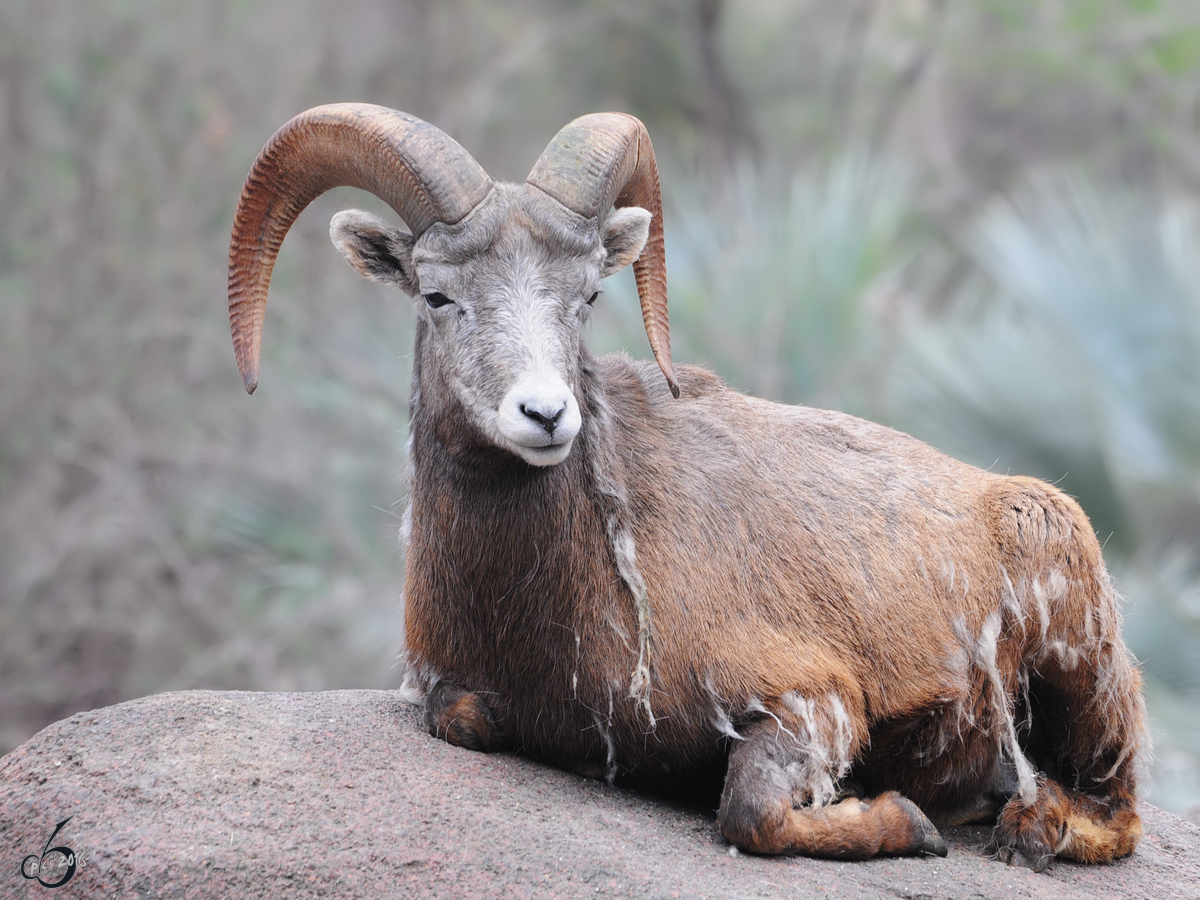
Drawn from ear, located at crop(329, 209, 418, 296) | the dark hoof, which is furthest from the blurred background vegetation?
the dark hoof

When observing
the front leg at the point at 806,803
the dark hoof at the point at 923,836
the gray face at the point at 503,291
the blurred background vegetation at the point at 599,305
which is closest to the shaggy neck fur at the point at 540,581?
the gray face at the point at 503,291

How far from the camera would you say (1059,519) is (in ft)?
16.4

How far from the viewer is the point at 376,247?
4.77m

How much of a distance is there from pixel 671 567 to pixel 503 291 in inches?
47.8

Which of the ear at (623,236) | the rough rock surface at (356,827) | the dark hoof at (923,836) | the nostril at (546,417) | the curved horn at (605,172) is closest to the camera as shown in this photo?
the rough rock surface at (356,827)

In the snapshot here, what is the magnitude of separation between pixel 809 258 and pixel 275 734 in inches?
225

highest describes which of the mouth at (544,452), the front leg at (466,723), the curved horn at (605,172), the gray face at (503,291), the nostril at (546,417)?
the curved horn at (605,172)

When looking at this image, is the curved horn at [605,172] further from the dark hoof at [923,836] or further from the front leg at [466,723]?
A: the dark hoof at [923,836]

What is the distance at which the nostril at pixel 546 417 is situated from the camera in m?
3.92

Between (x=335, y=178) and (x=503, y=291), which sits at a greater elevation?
(x=335, y=178)

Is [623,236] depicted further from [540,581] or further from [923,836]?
[923,836]

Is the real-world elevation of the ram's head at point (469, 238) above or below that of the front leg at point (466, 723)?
above

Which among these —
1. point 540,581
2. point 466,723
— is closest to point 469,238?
point 540,581

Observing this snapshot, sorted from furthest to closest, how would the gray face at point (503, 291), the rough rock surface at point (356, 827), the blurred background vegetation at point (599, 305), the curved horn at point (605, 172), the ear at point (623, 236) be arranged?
the blurred background vegetation at point (599, 305)
the ear at point (623, 236)
the curved horn at point (605, 172)
the gray face at point (503, 291)
the rough rock surface at point (356, 827)
